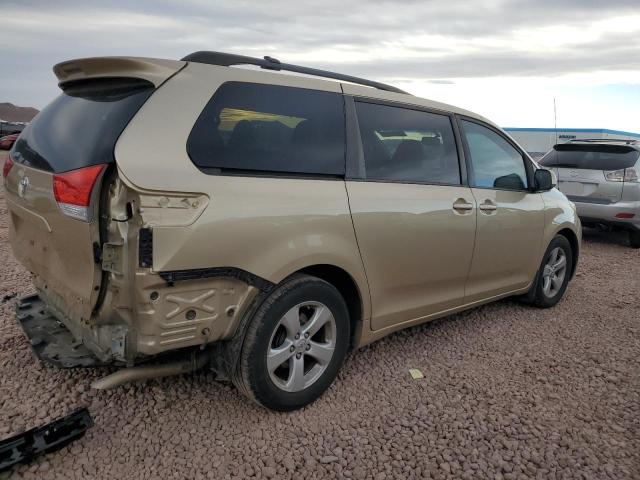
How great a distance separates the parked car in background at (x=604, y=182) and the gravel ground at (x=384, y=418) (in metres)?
4.40

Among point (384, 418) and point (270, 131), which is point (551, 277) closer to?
point (384, 418)

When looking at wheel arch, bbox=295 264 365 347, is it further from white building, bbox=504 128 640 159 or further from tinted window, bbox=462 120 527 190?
white building, bbox=504 128 640 159

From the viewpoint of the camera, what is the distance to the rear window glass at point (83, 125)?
2.37 metres

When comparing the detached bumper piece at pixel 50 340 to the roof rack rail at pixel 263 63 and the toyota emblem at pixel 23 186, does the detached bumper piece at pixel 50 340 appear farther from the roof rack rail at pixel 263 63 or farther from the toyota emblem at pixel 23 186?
the roof rack rail at pixel 263 63

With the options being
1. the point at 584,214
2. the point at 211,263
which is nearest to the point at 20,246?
the point at 211,263

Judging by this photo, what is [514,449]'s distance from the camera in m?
2.72

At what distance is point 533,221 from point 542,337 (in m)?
0.98

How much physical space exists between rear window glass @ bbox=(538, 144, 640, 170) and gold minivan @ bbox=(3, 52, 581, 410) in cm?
555

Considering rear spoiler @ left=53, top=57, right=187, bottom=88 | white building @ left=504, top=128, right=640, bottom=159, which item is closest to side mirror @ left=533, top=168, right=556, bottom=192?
rear spoiler @ left=53, top=57, right=187, bottom=88

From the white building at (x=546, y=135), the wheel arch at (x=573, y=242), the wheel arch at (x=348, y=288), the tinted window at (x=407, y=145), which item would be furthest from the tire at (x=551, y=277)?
the white building at (x=546, y=135)

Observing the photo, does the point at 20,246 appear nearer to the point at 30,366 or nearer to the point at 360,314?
the point at 30,366

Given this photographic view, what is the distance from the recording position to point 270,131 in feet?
9.13

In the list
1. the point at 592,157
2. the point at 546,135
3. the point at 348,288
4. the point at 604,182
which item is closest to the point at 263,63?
the point at 348,288

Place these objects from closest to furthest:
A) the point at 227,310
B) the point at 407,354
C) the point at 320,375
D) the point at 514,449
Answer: the point at 227,310
the point at 514,449
the point at 320,375
the point at 407,354
